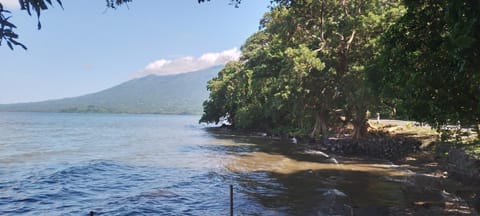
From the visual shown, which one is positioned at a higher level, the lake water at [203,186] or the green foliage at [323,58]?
the green foliage at [323,58]

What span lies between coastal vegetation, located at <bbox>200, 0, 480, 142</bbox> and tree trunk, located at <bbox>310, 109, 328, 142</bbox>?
14cm

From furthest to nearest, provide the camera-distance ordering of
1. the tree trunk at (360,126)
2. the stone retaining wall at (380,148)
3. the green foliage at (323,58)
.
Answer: the tree trunk at (360,126) → the green foliage at (323,58) → the stone retaining wall at (380,148)

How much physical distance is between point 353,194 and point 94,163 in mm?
19786

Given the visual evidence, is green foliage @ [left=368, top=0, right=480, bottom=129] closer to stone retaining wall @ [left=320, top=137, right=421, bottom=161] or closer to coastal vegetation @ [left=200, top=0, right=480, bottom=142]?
coastal vegetation @ [left=200, top=0, right=480, bottom=142]

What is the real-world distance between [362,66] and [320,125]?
14.1m

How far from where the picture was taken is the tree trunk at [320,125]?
43.4m

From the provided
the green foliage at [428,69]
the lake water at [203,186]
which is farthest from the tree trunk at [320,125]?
the green foliage at [428,69]

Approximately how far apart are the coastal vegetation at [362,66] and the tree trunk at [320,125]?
136mm

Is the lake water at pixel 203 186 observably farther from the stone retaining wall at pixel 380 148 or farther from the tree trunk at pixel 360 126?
the tree trunk at pixel 360 126

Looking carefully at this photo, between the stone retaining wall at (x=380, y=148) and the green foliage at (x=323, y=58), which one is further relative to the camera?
the green foliage at (x=323, y=58)

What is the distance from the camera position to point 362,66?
105ft

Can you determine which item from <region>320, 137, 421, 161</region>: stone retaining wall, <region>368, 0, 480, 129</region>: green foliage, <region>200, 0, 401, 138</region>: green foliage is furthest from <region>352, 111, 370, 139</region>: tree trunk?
<region>368, 0, 480, 129</region>: green foliage

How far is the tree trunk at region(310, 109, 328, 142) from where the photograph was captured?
43406 mm

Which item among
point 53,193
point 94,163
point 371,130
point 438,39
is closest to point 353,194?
point 438,39
